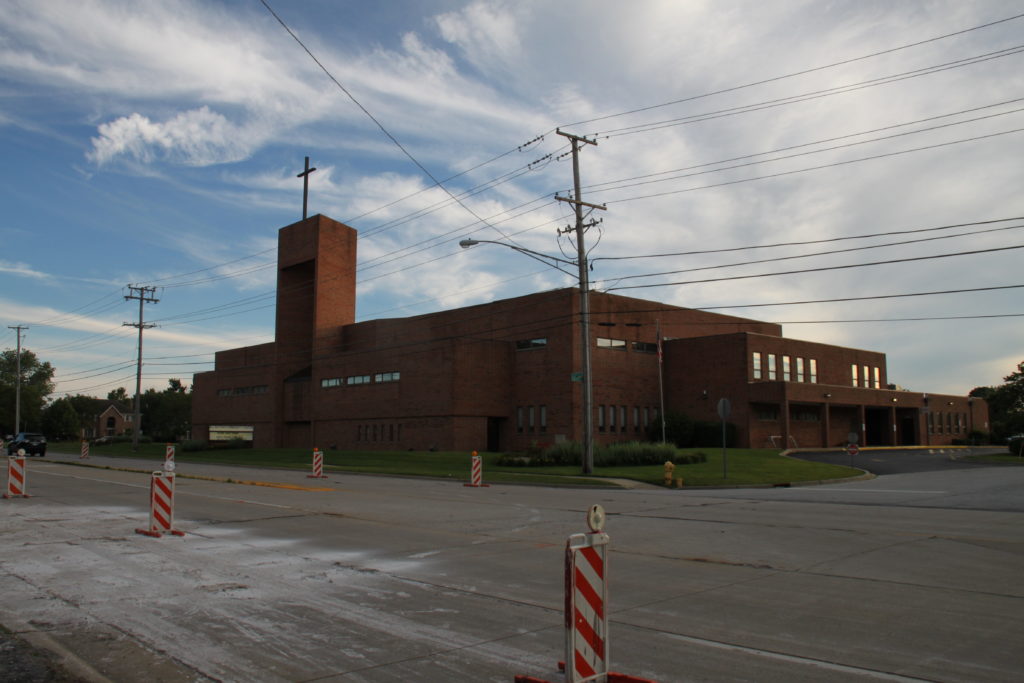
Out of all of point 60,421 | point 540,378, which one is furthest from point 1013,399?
point 60,421

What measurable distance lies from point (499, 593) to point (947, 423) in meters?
70.7

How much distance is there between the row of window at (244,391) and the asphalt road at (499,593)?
55.0 m

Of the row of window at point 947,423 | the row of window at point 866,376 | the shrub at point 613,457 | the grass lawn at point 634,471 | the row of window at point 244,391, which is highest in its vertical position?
the row of window at point 866,376

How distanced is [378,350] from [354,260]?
1376 centimetres

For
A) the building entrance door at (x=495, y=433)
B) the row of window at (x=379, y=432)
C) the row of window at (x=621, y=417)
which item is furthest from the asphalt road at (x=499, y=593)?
the row of window at (x=379, y=432)

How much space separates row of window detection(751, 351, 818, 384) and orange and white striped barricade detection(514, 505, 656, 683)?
1924 inches

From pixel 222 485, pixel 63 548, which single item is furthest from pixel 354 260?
pixel 63 548

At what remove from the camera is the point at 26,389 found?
4577 inches

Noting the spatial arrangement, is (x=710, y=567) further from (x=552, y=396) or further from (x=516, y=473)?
(x=552, y=396)

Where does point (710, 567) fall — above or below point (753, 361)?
below

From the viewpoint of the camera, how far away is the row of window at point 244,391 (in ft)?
228

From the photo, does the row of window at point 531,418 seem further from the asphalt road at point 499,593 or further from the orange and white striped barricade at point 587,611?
the orange and white striped barricade at point 587,611

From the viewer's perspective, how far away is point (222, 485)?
24453 millimetres

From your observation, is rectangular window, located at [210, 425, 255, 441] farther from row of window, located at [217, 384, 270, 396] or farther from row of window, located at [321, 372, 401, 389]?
row of window, located at [321, 372, 401, 389]
